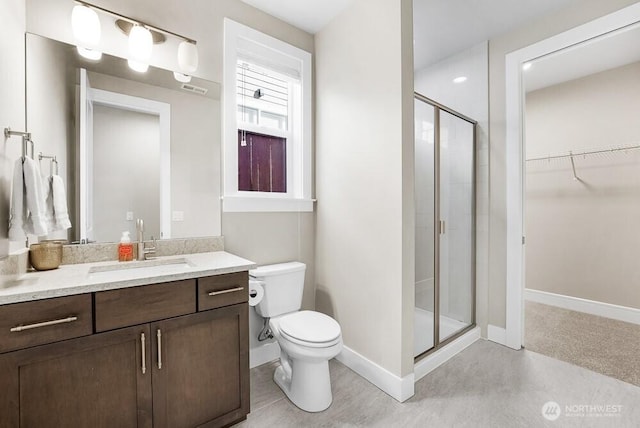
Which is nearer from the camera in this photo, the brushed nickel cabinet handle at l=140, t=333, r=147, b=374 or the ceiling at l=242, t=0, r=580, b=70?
the brushed nickel cabinet handle at l=140, t=333, r=147, b=374

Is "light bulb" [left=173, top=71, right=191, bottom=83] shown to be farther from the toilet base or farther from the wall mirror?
the toilet base

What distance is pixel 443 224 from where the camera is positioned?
240 cm

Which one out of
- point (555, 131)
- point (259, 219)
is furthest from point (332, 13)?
point (555, 131)

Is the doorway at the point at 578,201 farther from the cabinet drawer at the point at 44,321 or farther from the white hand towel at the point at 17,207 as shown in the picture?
the white hand towel at the point at 17,207

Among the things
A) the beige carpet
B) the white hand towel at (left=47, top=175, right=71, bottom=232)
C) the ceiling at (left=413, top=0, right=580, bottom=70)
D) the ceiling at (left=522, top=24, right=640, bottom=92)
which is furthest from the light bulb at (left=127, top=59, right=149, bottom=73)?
the beige carpet

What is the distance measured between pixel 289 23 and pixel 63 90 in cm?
162

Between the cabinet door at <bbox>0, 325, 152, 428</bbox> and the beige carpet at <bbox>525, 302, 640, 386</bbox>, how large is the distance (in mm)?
2809

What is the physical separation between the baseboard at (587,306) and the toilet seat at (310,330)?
3.16 metres

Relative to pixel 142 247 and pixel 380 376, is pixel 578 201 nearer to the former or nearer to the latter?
pixel 380 376

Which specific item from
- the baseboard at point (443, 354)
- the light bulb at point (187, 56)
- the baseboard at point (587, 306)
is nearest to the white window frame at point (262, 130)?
Result: the light bulb at point (187, 56)

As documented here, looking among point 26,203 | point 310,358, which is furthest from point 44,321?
point 310,358

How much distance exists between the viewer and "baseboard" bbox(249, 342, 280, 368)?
2.13m

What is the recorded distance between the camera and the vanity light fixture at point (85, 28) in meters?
1.47
